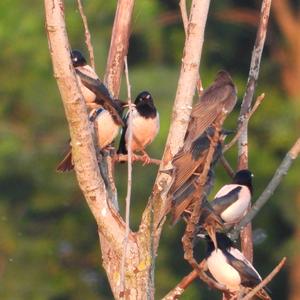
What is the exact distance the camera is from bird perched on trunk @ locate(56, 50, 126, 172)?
612 cm

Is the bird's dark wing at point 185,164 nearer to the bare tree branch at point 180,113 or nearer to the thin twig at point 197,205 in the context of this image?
the bare tree branch at point 180,113

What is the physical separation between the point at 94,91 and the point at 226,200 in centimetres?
110

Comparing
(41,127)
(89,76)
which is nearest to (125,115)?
(89,76)

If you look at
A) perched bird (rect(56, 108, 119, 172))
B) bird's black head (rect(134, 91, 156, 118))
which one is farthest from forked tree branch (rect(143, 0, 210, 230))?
bird's black head (rect(134, 91, 156, 118))

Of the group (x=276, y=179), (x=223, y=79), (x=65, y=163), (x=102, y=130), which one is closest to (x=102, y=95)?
(x=102, y=130)

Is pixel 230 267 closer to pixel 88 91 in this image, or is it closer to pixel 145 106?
pixel 145 106

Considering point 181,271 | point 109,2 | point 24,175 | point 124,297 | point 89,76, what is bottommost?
point 181,271

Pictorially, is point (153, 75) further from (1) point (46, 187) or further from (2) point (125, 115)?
(2) point (125, 115)

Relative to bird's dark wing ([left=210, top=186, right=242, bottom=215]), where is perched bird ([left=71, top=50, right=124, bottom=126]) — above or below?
above

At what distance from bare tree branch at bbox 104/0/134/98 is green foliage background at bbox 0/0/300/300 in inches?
284

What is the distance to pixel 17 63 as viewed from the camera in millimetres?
14867

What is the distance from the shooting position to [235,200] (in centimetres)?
693

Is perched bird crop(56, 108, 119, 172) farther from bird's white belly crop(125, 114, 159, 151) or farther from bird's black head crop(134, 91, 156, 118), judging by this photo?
bird's black head crop(134, 91, 156, 118)

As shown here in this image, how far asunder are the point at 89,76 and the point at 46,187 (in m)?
8.52
